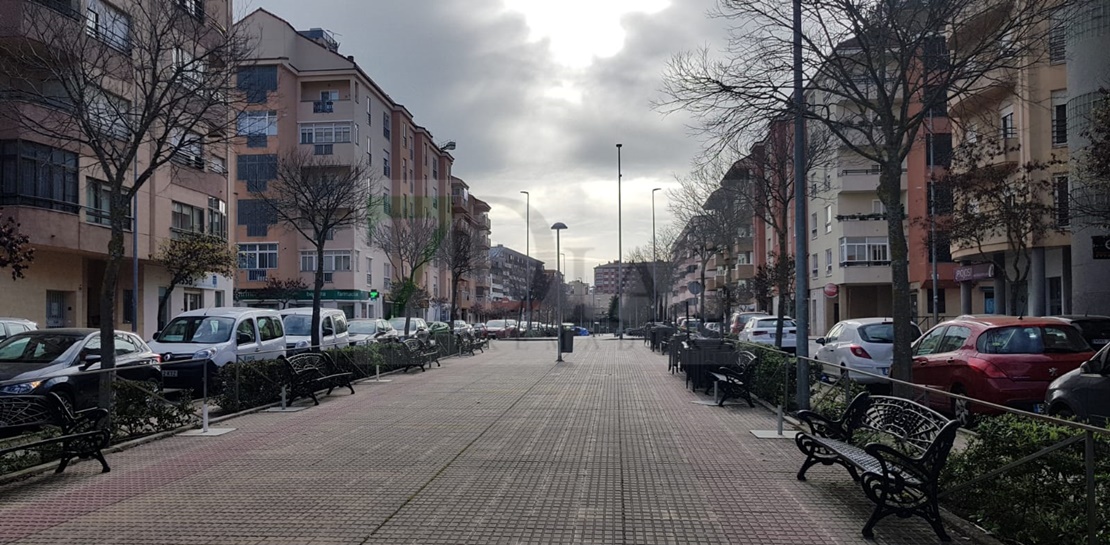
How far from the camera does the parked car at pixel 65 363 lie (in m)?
10.1

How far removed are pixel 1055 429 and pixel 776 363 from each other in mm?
7405

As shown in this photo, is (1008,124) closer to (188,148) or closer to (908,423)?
(908,423)

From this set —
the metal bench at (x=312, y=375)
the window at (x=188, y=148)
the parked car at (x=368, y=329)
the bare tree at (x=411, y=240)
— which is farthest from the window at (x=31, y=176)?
the bare tree at (x=411, y=240)

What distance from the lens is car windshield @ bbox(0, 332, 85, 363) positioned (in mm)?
11805

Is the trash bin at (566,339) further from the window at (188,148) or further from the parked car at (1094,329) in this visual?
the parked car at (1094,329)

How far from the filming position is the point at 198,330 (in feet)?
53.4

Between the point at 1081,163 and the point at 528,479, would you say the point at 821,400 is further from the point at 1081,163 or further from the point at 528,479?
the point at 1081,163

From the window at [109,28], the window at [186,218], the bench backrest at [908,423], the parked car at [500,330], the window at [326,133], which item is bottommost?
the parked car at [500,330]

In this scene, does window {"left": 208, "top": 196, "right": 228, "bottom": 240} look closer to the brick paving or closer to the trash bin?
the trash bin

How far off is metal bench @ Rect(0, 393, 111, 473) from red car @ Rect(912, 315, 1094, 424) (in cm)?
949

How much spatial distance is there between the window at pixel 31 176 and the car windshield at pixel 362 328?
946 cm

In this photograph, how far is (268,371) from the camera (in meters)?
13.0

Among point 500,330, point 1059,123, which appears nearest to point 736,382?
point 1059,123

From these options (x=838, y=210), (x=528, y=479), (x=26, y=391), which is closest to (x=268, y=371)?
(x=26, y=391)
